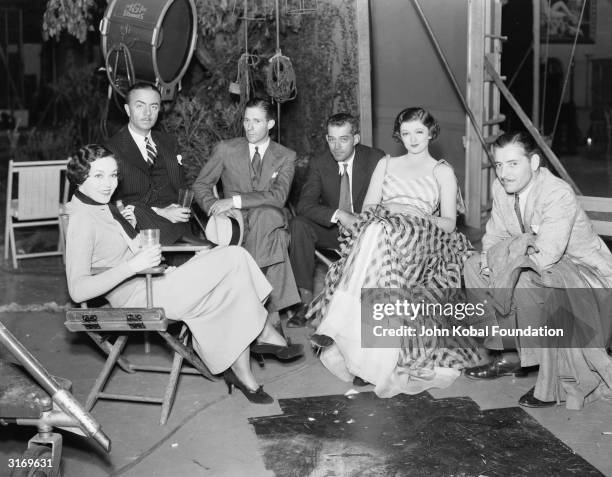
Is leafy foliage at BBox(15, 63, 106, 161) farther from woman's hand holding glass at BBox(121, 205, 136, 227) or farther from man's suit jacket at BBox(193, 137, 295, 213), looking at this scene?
woman's hand holding glass at BBox(121, 205, 136, 227)

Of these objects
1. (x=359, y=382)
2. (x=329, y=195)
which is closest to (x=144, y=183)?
(x=329, y=195)

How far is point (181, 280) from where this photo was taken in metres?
4.12

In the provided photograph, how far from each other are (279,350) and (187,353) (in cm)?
62

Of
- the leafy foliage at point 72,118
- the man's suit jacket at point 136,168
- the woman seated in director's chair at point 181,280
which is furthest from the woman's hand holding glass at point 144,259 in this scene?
the leafy foliage at point 72,118

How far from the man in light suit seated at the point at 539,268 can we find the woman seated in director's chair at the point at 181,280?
1191 millimetres

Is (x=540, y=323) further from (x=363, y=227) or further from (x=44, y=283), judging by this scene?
(x=44, y=283)

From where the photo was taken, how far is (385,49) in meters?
6.95

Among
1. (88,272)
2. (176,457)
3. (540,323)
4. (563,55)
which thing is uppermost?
(563,55)

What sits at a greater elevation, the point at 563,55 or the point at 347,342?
the point at 563,55

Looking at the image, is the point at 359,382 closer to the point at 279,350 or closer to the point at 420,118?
the point at 279,350

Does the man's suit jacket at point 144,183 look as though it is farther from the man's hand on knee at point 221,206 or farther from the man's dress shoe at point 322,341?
the man's dress shoe at point 322,341

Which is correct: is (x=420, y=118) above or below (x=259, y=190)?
above

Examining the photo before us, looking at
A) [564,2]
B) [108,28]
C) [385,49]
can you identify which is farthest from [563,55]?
[108,28]

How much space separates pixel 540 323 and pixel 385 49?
3342mm
